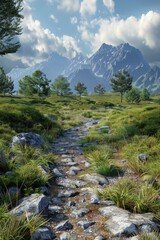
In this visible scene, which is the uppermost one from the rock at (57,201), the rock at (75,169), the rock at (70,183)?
the rock at (75,169)

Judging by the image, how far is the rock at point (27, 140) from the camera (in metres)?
12.9

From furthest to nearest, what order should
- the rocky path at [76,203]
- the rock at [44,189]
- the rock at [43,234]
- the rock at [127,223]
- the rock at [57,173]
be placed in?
the rock at [57,173]
the rock at [44,189]
the rocky path at [76,203]
the rock at [127,223]
the rock at [43,234]

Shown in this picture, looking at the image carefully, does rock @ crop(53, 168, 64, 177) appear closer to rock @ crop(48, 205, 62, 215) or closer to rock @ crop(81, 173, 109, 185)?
rock @ crop(81, 173, 109, 185)

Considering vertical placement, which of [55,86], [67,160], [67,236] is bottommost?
[67,236]

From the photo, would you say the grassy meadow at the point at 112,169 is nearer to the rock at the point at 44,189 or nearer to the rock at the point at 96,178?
the rock at the point at 44,189

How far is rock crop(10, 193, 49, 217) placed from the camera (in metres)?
6.36

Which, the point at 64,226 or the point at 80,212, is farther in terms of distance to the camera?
the point at 80,212

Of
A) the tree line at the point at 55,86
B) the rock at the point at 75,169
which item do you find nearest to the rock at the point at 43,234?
the rock at the point at 75,169

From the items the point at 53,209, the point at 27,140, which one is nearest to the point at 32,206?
the point at 53,209

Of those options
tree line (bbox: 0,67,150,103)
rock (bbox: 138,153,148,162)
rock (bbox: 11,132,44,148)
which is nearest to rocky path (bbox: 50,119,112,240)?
rock (bbox: 11,132,44,148)

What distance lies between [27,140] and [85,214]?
697 centimetres

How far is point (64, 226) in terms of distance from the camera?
A: 20.1ft

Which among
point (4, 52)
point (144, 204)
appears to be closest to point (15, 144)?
point (144, 204)

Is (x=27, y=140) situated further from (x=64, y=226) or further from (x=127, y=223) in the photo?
(x=127, y=223)
